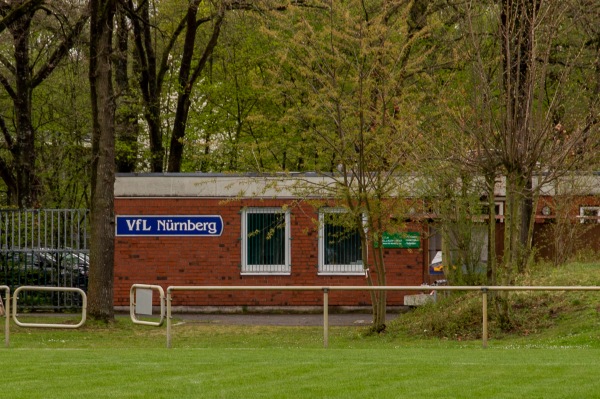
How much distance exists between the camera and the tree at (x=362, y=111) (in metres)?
20.0

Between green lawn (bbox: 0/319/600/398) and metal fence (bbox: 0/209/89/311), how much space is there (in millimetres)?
10779

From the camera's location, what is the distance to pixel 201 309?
27.9 m

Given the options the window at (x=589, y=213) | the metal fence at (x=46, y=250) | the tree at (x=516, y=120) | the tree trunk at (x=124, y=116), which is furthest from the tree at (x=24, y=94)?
the window at (x=589, y=213)

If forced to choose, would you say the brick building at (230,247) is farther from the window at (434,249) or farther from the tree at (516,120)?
the tree at (516,120)

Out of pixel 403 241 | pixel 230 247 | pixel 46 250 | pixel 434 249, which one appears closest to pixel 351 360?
pixel 403 241

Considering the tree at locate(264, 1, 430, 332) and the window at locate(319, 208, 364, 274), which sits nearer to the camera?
the tree at locate(264, 1, 430, 332)

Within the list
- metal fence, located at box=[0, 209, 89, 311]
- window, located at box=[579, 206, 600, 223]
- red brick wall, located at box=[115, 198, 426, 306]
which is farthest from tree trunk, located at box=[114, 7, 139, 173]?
window, located at box=[579, 206, 600, 223]

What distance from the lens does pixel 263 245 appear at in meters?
28.4

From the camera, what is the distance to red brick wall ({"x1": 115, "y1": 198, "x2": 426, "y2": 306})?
92.3ft


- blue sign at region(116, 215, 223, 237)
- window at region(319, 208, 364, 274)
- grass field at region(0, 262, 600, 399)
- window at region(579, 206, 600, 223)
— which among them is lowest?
grass field at region(0, 262, 600, 399)

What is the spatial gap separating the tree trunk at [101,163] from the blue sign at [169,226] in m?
4.86

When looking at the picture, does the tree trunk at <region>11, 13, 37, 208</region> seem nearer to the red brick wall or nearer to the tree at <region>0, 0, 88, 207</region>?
the tree at <region>0, 0, 88, 207</region>

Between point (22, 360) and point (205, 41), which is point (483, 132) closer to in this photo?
point (22, 360)

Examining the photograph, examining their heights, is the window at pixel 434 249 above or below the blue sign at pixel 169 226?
below
